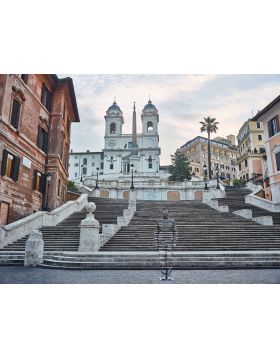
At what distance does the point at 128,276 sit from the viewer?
24.0ft

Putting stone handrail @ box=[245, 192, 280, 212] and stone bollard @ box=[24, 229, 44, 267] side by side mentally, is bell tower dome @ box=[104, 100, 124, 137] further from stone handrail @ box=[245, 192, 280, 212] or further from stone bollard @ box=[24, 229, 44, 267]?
stone bollard @ box=[24, 229, 44, 267]

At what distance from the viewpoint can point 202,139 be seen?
243ft

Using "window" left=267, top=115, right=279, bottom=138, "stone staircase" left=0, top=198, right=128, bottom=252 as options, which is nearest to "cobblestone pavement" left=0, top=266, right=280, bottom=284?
"stone staircase" left=0, top=198, right=128, bottom=252

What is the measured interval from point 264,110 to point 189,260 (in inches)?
589

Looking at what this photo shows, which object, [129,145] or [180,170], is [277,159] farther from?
[129,145]

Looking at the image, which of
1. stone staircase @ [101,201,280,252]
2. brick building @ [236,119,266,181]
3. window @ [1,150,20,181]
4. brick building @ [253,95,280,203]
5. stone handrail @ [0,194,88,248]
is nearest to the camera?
stone staircase @ [101,201,280,252]

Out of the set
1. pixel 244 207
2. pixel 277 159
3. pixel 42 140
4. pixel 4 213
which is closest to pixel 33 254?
pixel 4 213

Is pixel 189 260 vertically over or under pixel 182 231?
under

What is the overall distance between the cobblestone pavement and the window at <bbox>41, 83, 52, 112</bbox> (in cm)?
1252

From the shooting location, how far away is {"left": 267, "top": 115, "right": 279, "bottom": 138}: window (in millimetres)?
18919

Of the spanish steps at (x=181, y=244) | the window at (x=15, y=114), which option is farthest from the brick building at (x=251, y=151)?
the window at (x=15, y=114)

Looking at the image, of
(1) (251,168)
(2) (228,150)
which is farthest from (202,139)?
(1) (251,168)

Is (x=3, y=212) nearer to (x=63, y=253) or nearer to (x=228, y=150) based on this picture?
(x=63, y=253)

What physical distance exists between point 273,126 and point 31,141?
641 inches
